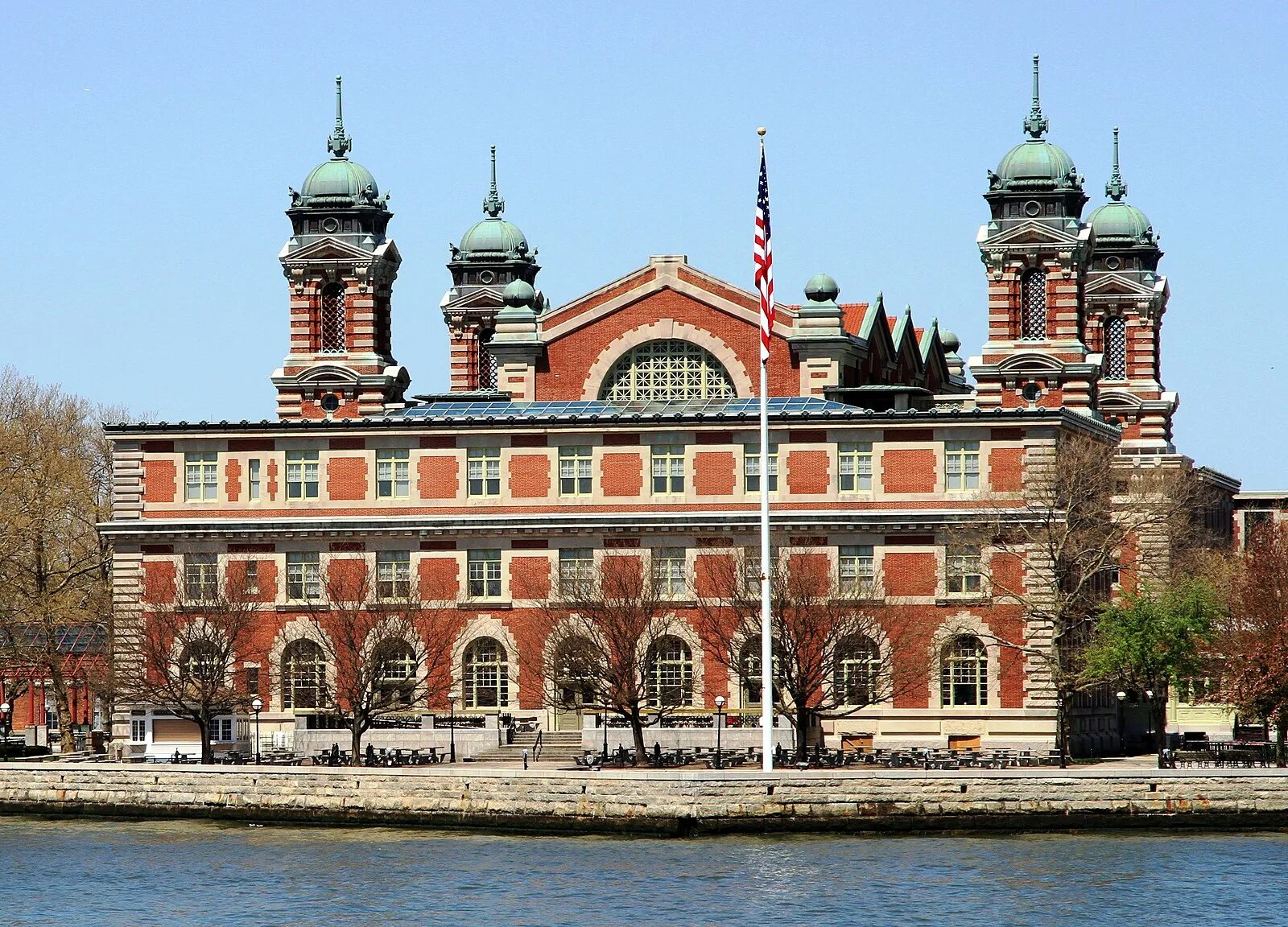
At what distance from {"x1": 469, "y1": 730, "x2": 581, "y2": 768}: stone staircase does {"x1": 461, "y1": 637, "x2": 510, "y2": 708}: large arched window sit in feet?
9.80

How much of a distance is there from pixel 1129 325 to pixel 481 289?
32.1m

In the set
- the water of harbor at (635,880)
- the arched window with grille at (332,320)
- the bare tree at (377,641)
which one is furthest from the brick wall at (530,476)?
the arched window with grille at (332,320)

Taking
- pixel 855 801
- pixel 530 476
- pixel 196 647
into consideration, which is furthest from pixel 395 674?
pixel 855 801

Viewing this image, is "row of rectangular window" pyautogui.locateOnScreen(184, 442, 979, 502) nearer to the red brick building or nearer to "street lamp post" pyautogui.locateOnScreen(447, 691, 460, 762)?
the red brick building

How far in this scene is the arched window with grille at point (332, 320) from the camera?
116938mm

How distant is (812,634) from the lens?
84688 millimetres

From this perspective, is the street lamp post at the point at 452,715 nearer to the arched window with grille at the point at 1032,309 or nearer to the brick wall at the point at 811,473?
the brick wall at the point at 811,473

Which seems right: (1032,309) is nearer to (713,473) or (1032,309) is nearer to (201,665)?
(713,473)

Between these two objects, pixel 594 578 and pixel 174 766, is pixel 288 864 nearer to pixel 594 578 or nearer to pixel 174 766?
pixel 174 766

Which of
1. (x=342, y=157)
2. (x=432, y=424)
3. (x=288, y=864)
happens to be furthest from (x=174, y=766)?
(x=342, y=157)

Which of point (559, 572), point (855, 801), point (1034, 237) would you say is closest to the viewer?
point (855, 801)

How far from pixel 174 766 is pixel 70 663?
39555 mm

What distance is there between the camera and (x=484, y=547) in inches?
3686

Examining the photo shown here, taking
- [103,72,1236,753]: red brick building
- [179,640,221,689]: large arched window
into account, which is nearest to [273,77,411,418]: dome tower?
[103,72,1236,753]: red brick building
